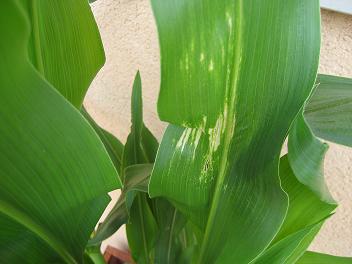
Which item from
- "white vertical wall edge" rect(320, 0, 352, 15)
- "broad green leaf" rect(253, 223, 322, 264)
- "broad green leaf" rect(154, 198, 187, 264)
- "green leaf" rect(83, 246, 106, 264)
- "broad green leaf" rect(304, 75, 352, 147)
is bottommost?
"broad green leaf" rect(154, 198, 187, 264)

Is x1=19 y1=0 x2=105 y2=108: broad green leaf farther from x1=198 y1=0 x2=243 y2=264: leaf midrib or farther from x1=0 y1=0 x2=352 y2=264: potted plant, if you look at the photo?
x1=198 y1=0 x2=243 y2=264: leaf midrib

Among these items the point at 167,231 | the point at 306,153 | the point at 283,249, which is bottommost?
the point at 167,231

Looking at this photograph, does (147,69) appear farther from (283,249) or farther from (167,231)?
(283,249)

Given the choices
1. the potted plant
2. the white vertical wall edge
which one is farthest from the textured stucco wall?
the potted plant

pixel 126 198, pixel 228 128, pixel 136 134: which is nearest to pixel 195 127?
pixel 228 128

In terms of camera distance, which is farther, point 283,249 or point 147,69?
point 147,69

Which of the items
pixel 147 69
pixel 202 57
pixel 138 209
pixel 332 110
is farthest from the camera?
pixel 147 69

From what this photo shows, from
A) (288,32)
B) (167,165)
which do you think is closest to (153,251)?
(167,165)

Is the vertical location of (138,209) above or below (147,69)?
below
